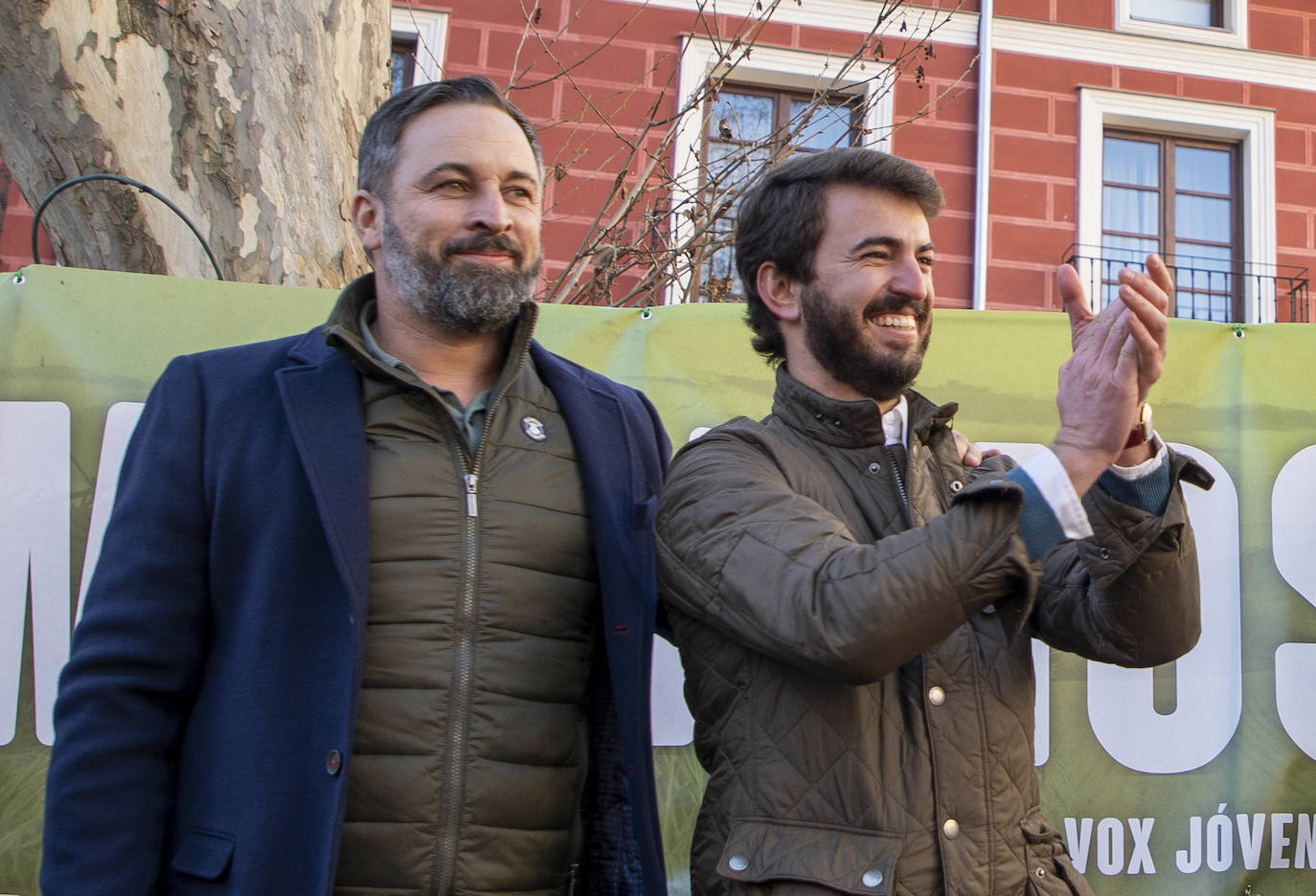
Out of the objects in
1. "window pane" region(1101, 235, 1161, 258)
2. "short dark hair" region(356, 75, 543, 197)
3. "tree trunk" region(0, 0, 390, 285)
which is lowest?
"short dark hair" region(356, 75, 543, 197)

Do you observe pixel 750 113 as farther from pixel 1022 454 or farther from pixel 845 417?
pixel 845 417

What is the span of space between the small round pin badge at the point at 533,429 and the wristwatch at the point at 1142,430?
0.99 meters

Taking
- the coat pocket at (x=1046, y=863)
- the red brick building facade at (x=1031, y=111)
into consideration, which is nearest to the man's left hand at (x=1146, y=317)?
the coat pocket at (x=1046, y=863)

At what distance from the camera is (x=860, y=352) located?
2.05m

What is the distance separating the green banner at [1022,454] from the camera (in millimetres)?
3123

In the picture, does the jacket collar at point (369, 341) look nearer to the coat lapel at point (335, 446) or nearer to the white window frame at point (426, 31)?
the coat lapel at point (335, 446)

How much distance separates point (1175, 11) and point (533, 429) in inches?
344

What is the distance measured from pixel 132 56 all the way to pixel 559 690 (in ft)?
7.97

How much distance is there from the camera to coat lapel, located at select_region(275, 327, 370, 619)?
1926 mm

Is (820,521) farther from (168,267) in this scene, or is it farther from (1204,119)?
(1204,119)

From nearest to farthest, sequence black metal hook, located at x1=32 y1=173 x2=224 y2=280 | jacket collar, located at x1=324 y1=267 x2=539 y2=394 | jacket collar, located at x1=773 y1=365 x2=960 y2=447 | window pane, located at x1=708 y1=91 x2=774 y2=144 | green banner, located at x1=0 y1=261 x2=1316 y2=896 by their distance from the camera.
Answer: jacket collar, located at x1=773 y1=365 x2=960 y2=447, jacket collar, located at x1=324 y1=267 x2=539 y2=394, green banner, located at x1=0 y1=261 x2=1316 y2=896, black metal hook, located at x1=32 y1=173 x2=224 y2=280, window pane, located at x1=708 y1=91 x2=774 y2=144

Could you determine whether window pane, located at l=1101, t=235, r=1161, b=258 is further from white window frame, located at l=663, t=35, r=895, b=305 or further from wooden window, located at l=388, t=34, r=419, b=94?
wooden window, located at l=388, t=34, r=419, b=94

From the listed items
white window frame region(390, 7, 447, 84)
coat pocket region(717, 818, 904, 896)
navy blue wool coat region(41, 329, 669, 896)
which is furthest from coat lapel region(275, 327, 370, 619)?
white window frame region(390, 7, 447, 84)

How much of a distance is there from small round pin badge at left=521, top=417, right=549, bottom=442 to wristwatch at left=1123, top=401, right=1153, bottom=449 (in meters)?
0.99
